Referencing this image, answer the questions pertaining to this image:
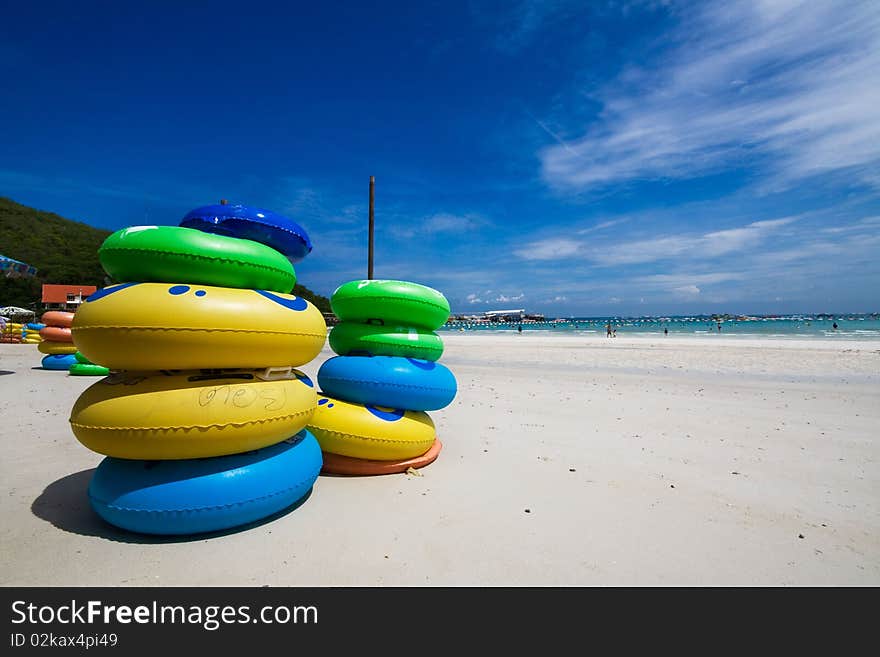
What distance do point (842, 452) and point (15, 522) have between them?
956cm

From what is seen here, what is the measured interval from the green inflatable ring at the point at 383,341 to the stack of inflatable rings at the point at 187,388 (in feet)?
→ 4.89

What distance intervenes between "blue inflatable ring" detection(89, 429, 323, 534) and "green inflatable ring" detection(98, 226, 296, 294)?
1500 mm

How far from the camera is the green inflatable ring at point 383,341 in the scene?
196 inches

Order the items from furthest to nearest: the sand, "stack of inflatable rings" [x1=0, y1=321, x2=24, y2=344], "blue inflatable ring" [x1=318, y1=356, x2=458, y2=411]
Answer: "stack of inflatable rings" [x1=0, y1=321, x2=24, y2=344] → "blue inflatable ring" [x1=318, y1=356, x2=458, y2=411] → the sand

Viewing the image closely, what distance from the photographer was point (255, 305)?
3.27 meters

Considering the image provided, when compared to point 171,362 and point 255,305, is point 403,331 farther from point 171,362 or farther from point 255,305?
point 171,362

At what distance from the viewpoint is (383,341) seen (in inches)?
195

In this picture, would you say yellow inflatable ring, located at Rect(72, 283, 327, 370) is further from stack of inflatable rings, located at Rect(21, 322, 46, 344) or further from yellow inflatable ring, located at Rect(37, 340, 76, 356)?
stack of inflatable rings, located at Rect(21, 322, 46, 344)

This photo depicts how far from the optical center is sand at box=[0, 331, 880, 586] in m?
2.78

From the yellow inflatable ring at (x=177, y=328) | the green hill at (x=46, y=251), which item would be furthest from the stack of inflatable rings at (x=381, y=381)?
the green hill at (x=46, y=251)

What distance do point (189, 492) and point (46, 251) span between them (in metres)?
101

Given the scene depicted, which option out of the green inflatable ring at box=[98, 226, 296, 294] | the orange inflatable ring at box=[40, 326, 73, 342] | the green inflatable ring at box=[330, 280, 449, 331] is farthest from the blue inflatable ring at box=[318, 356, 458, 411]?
the orange inflatable ring at box=[40, 326, 73, 342]

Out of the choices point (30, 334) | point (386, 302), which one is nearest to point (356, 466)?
point (386, 302)
